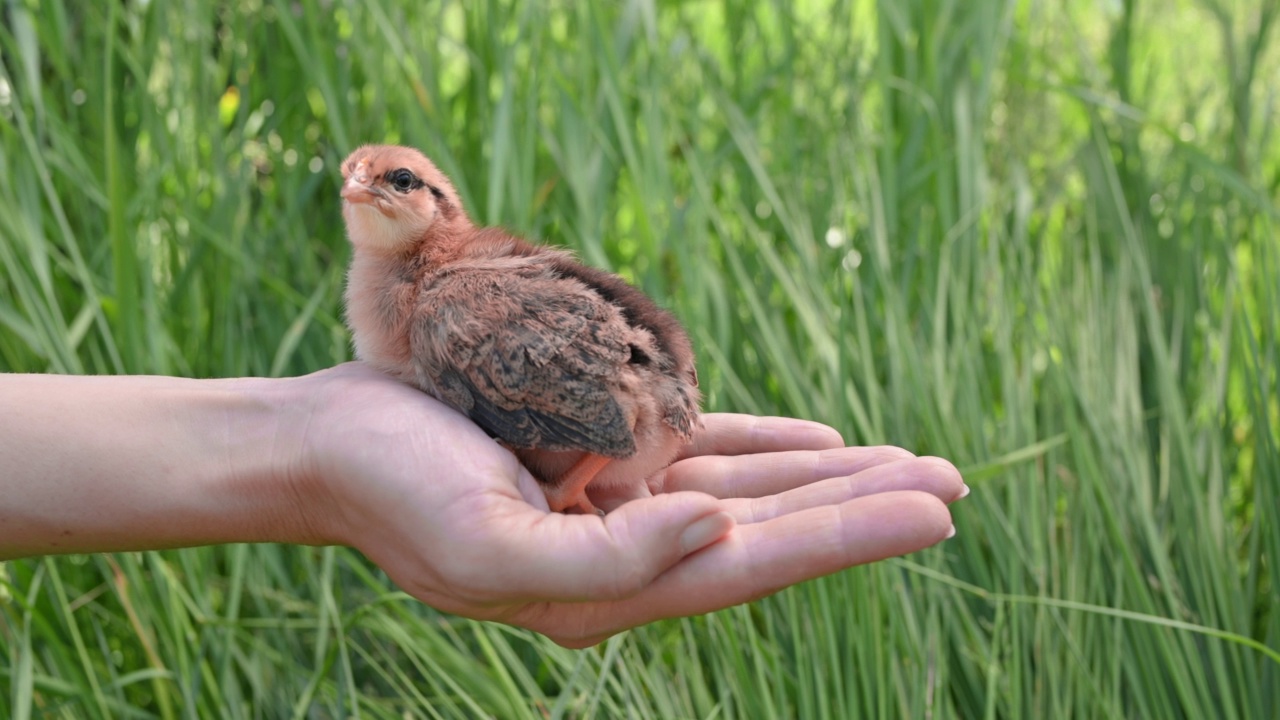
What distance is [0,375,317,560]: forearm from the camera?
1904mm

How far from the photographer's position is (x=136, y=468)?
1.93 m

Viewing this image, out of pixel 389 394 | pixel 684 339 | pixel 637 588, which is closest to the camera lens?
pixel 637 588

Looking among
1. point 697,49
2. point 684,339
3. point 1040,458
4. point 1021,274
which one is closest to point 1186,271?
point 1021,274

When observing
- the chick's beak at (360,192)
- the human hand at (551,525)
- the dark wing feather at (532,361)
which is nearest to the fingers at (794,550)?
the human hand at (551,525)

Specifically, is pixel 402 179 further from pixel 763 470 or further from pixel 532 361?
pixel 763 470

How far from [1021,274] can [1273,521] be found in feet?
3.10

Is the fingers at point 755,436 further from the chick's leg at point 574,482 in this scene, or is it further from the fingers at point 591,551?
the fingers at point 591,551

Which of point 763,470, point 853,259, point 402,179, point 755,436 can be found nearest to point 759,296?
point 853,259

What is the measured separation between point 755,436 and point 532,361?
1.94 feet

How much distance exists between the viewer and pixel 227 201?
2914mm

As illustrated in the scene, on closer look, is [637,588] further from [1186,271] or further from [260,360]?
[1186,271]

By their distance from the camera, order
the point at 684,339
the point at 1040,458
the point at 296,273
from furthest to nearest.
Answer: the point at 296,273 → the point at 1040,458 → the point at 684,339

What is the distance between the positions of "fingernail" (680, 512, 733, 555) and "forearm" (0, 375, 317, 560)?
0.74 meters

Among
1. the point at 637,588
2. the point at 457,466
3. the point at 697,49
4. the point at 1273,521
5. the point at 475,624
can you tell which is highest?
the point at 697,49
